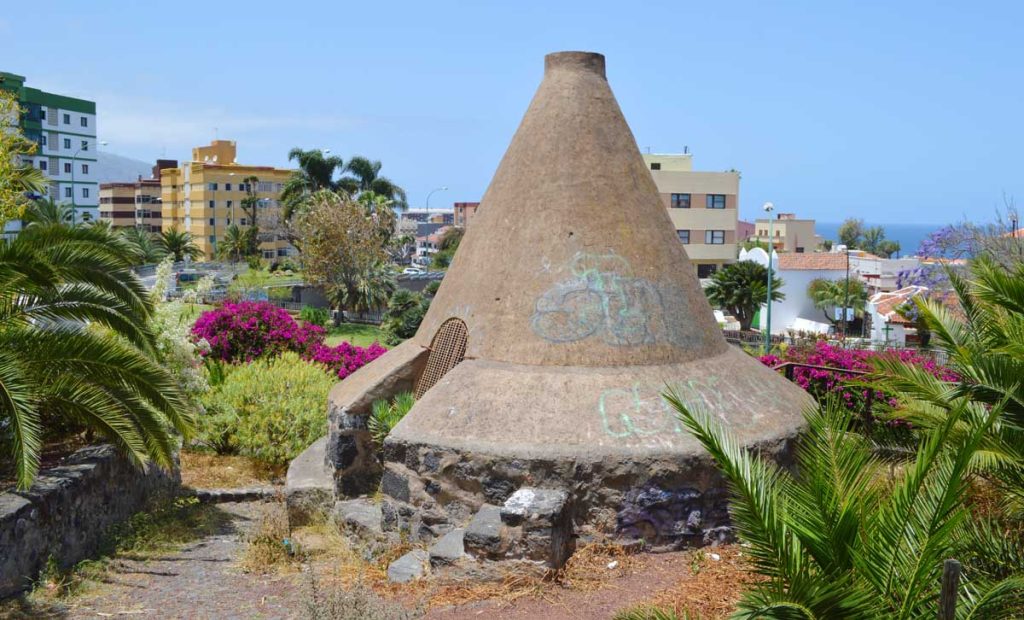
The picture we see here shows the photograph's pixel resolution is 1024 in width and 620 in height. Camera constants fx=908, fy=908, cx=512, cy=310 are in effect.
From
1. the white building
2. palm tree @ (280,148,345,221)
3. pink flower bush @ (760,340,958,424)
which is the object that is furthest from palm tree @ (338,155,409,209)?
pink flower bush @ (760,340,958,424)

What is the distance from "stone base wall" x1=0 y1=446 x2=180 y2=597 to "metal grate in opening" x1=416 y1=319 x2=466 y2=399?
11.5 feet

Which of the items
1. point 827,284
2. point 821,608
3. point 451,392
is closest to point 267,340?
point 451,392

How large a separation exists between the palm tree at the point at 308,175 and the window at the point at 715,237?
24.2 metres

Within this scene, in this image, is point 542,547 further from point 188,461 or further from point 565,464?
point 188,461

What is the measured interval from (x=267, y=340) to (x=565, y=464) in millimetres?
12237

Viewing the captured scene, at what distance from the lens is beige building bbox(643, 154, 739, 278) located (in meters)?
51.8

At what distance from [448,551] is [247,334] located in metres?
12.3

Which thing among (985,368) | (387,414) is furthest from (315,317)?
(985,368)

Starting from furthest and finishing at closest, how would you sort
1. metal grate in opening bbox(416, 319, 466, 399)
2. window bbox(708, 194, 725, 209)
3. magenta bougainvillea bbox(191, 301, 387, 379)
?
window bbox(708, 194, 725, 209) → magenta bougainvillea bbox(191, 301, 387, 379) → metal grate in opening bbox(416, 319, 466, 399)

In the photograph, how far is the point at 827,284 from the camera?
49.6m

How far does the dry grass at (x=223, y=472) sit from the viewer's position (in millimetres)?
13234

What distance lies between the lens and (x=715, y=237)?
5344 centimetres

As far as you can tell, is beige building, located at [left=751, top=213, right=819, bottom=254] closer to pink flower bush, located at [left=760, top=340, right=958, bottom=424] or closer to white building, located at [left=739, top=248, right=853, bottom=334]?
white building, located at [left=739, top=248, right=853, bottom=334]

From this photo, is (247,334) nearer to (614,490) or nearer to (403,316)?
(614,490)
